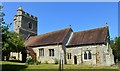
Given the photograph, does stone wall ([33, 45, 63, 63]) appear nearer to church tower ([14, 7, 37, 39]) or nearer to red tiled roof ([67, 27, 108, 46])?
red tiled roof ([67, 27, 108, 46])

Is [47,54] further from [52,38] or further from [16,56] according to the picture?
[16,56]

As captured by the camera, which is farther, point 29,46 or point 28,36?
point 28,36

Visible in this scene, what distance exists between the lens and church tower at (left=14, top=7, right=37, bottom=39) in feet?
186

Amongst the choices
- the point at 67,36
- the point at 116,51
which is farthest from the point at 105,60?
the point at 116,51

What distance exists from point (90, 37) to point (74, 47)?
3.63m

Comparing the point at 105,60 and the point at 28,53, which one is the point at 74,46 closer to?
the point at 105,60

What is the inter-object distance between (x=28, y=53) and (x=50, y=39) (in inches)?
215

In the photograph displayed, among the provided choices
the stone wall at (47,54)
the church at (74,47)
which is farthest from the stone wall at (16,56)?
the stone wall at (47,54)

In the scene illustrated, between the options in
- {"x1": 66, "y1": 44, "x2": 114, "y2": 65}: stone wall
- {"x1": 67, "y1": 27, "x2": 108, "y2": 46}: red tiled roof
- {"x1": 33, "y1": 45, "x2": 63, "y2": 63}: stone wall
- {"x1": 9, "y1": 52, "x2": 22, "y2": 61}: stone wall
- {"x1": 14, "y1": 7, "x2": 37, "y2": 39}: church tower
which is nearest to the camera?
{"x1": 66, "y1": 44, "x2": 114, "y2": 65}: stone wall

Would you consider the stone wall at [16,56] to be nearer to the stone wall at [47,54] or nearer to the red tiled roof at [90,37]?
the stone wall at [47,54]

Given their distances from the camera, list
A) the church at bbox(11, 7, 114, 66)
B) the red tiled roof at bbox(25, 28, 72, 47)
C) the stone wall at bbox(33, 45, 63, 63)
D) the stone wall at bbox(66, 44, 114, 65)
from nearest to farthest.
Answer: the stone wall at bbox(66, 44, 114, 65) < the church at bbox(11, 7, 114, 66) < the stone wall at bbox(33, 45, 63, 63) < the red tiled roof at bbox(25, 28, 72, 47)

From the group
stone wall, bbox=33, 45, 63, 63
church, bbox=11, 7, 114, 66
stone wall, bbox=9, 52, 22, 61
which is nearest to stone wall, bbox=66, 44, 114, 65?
church, bbox=11, 7, 114, 66

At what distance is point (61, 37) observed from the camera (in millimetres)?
44344

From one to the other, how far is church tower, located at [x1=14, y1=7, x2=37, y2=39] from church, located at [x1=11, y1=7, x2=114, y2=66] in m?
6.94
